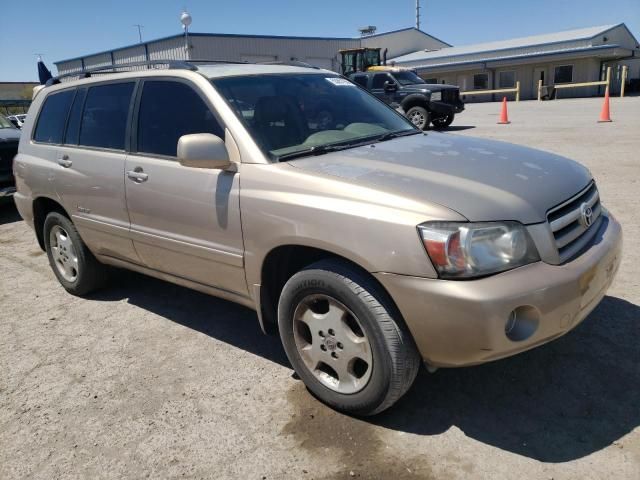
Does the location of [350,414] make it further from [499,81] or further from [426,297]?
[499,81]

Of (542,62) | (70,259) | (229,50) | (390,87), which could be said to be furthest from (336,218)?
(542,62)

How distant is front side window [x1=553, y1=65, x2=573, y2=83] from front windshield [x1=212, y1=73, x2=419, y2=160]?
3878cm

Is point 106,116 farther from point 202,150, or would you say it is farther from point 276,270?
point 276,270

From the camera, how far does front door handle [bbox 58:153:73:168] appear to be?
13.7ft

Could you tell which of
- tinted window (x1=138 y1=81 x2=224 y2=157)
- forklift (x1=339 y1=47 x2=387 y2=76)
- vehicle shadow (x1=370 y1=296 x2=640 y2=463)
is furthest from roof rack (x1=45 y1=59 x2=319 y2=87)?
forklift (x1=339 y1=47 x2=387 y2=76)

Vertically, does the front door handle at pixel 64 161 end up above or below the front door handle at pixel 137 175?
above

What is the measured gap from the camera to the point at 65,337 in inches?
155

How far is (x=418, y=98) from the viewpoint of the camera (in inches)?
621

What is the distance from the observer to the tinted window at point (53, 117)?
443cm

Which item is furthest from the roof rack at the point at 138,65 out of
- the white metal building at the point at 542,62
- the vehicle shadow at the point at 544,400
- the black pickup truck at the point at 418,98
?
the white metal building at the point at 542,62

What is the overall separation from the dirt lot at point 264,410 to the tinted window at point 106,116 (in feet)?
4.55

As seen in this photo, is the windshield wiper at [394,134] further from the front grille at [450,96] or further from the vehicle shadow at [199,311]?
the front grille at [450,96]

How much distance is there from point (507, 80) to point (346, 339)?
136ft

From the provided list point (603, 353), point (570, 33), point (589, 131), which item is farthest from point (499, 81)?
point (603, 353)
